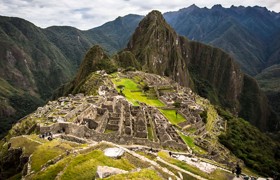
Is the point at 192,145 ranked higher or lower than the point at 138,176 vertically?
lower

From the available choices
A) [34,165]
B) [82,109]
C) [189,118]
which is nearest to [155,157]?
[34,165]

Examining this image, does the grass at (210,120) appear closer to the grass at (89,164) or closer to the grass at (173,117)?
the grass at (173,117)

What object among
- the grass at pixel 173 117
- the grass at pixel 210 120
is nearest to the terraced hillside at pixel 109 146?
the grass at pixel 173 117

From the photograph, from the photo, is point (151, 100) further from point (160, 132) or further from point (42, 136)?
point (42, 136)

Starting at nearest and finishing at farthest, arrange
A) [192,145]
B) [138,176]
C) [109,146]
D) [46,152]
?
[138,176] < [109,146] < [46,152] < [192,145]

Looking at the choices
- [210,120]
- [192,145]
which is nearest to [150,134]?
[192,145]

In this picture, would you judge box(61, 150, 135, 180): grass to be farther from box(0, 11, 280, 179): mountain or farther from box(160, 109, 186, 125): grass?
box(160, 109, 186, 125): grass

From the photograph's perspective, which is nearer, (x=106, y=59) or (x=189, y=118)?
(x=189, y=118)

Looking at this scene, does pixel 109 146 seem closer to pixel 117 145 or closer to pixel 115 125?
pixel 117 145
